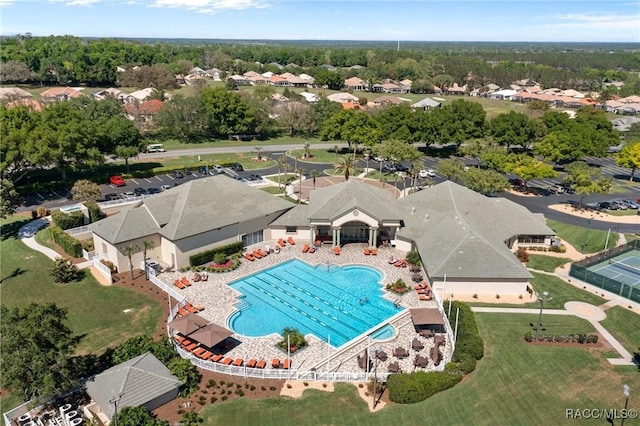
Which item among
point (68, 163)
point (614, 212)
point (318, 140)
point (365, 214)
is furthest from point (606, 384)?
point (318, 140)

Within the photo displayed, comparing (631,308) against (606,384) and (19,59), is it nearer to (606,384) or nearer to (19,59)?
(606,384)

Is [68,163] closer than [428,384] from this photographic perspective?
No

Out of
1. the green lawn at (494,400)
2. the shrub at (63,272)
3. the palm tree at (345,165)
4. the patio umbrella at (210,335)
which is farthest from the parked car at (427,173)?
the shrub at (63,272)

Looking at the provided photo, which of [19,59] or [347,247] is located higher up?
[19,59]

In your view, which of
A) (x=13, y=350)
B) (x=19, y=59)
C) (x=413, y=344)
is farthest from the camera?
(x=19, y=59)

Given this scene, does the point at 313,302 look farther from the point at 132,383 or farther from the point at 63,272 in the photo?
the point at 63,272

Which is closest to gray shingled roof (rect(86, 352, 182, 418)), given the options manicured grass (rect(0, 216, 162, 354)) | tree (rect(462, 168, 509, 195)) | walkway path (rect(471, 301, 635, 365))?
manicured grass (rect(0, 216, 162, 354))
